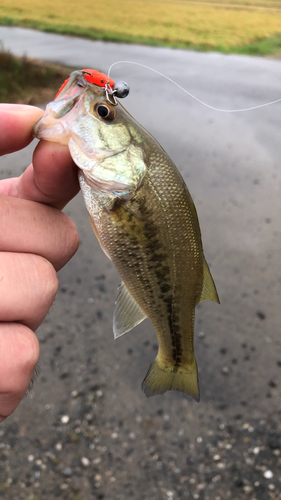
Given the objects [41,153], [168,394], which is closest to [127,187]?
[41,153]

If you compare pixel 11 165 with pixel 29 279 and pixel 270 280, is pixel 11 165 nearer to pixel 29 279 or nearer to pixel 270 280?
pixel 270 280

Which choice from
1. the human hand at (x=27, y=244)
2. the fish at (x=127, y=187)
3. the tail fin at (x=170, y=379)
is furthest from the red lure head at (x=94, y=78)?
the tail fin at (x=170, y=379)

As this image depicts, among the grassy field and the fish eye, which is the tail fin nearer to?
the fish eye

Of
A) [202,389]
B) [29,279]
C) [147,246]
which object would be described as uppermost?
[147,246]

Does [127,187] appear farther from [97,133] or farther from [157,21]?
[157,21]

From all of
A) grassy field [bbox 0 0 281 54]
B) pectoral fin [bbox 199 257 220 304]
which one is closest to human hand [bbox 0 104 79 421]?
pectoral fin [bbox 199 257 220 304]

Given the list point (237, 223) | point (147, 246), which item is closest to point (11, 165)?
point (237, 223)

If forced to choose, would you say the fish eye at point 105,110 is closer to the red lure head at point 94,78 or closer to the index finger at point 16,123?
the red lure head at point 94,78

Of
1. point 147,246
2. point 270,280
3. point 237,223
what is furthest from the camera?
point 237,223
